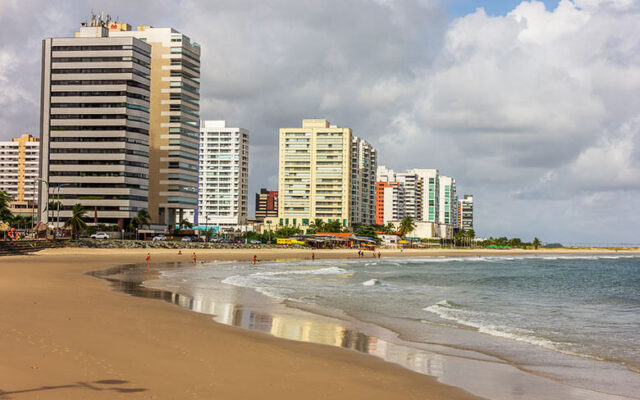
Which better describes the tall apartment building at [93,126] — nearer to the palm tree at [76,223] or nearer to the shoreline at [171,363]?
the palm tree at [76,223]

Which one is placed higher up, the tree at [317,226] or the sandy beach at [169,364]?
the tree at [317,226]

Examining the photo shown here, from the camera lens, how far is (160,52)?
486ft

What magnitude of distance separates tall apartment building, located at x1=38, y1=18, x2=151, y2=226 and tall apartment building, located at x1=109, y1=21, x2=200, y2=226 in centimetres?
1628

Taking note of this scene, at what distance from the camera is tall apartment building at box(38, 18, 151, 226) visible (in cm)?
12388

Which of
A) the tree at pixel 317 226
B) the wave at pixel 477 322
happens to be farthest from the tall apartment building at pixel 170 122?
the wave at pixel 477 322

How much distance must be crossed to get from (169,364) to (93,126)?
12459cm

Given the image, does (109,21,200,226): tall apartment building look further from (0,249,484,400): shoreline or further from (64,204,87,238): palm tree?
(0,249,484,400): shoreline

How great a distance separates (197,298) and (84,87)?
366 feet

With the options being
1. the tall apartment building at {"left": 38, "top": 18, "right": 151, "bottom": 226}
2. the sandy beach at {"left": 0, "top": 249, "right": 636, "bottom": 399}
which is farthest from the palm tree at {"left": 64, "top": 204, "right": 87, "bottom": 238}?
the sandy beach at {"left": 0, "top": 249, "right": 636, "bottom": 399}

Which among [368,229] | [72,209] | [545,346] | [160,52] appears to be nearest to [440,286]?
[545,346]

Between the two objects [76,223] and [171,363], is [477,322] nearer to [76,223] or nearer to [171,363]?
[171,363]

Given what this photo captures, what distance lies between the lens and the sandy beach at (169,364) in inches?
417

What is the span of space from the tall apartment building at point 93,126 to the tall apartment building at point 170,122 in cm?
1628

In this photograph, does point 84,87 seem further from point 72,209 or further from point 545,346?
point 545,346
